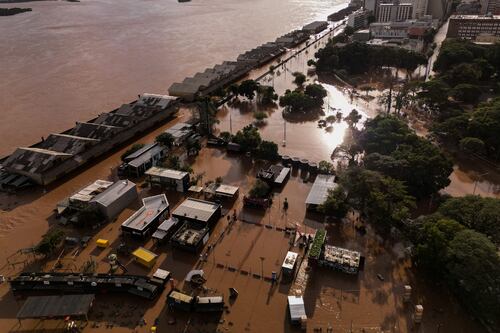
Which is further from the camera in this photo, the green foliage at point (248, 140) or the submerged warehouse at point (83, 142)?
the green foliage at point (248, 140)

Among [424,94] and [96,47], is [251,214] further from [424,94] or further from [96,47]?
[96,47]

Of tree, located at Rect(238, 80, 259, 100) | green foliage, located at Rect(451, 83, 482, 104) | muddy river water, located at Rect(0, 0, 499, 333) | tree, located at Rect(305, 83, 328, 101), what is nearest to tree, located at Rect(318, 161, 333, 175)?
muddy river water, located at Rect(0, 0, 499, 333)

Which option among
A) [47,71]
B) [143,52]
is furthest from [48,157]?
[143,52]

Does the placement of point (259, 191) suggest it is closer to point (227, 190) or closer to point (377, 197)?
point (227, 190)

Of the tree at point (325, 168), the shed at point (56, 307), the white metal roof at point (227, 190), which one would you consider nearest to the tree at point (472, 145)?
the tree at point (325, 168)

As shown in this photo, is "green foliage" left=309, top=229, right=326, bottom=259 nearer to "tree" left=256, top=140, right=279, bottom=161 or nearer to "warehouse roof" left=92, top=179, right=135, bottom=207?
"tree" left=256, top=140, right=279, bottom=161

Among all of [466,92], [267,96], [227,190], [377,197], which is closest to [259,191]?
[227,190]

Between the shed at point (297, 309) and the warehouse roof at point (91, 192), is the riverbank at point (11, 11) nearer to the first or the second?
the warehouse roof at point (91, 192)
